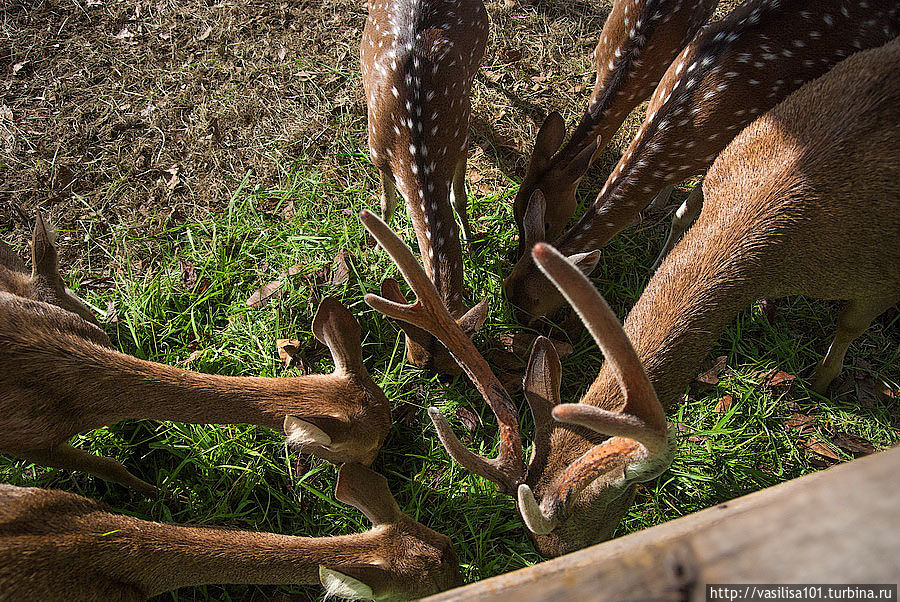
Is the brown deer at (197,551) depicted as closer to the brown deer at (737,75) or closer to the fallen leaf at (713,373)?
the brown deer at (737,75)

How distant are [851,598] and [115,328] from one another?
3.99 meters

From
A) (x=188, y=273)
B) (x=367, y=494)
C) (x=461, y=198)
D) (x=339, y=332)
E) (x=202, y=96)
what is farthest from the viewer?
(x=202, y=96)

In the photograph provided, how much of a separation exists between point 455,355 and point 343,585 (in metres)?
1.00

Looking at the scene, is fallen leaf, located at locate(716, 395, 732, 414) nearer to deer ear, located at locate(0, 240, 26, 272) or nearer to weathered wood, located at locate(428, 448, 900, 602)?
weathered wood, located at locate(428, 448, 900, 602)

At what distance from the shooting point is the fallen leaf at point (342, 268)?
3.77 meters

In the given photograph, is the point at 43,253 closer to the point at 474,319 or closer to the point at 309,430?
the point at 309,430

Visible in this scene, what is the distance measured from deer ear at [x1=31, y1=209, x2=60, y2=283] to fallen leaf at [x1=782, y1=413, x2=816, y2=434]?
418cm

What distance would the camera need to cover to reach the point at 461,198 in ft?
12.3

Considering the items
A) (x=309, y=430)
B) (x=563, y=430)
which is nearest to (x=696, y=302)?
(x=563, y=430)

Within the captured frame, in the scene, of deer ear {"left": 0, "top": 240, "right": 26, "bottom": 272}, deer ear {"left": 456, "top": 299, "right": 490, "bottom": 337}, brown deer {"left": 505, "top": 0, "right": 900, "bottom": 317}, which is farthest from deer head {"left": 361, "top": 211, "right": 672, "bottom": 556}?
deer ear {"left": 0, "top": 240, "right": 26, "bottom": 272}

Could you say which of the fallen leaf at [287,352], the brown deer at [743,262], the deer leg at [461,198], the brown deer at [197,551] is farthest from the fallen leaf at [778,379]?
the fallen leaf at [287,352]

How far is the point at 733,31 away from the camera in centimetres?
299

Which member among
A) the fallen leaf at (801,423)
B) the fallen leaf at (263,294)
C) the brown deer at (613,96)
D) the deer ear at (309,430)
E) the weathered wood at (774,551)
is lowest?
the fallen leaf at (801,423)

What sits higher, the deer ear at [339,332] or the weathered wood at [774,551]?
the weathered wood at [774,551]
